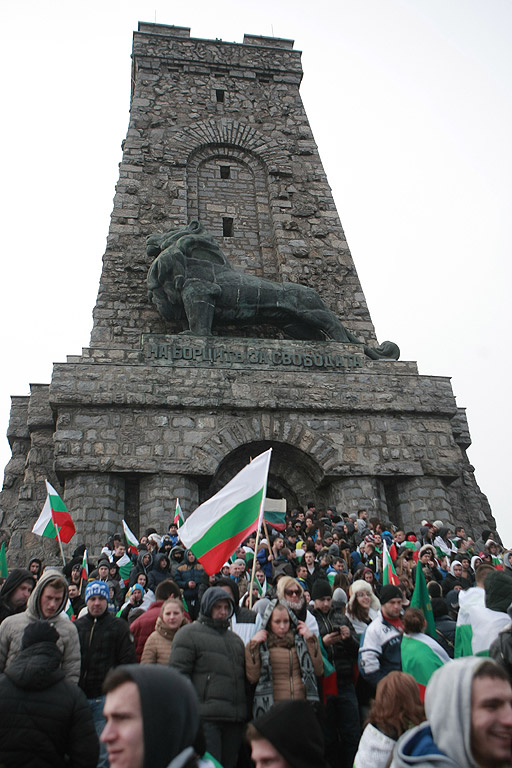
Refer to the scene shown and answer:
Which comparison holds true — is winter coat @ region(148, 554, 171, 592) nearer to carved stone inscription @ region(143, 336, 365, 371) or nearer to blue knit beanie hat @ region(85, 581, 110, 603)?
blue knit beanie hat @ region(85, 581, 110, 603)

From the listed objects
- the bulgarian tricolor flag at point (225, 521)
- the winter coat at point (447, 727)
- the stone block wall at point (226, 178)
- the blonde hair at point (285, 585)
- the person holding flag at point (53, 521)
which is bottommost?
the winter coat at point (447, 727)

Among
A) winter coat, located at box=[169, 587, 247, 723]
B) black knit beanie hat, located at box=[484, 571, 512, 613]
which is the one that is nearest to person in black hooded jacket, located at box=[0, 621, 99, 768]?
winter coat, located at box=[169, 587, 247, 723]

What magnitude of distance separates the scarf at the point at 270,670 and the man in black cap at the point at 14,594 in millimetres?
1871

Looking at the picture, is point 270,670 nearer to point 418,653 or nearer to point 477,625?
point 418,653

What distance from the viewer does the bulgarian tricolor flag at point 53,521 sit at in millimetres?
9584

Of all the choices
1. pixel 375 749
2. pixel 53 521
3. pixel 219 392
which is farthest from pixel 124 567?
pixel 375 749

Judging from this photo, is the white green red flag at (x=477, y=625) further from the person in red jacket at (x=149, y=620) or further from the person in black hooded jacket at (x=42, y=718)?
the person in black hooded jacket at (x=42, y=718)

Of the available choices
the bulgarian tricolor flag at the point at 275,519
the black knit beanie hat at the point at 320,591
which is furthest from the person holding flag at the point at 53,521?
the black knit beanie hat at the point at 320,591

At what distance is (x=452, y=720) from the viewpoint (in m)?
2.11

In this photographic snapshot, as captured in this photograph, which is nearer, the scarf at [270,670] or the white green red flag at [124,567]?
the scarf at [270,670]

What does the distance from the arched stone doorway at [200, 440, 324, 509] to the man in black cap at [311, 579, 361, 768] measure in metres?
7.82

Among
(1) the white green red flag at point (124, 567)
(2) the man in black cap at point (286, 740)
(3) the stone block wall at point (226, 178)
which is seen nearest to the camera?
(2) the man in black cap at point (286, 740)

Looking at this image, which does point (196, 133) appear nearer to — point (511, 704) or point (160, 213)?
point (160, 213)

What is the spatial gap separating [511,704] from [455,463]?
1160 cm
